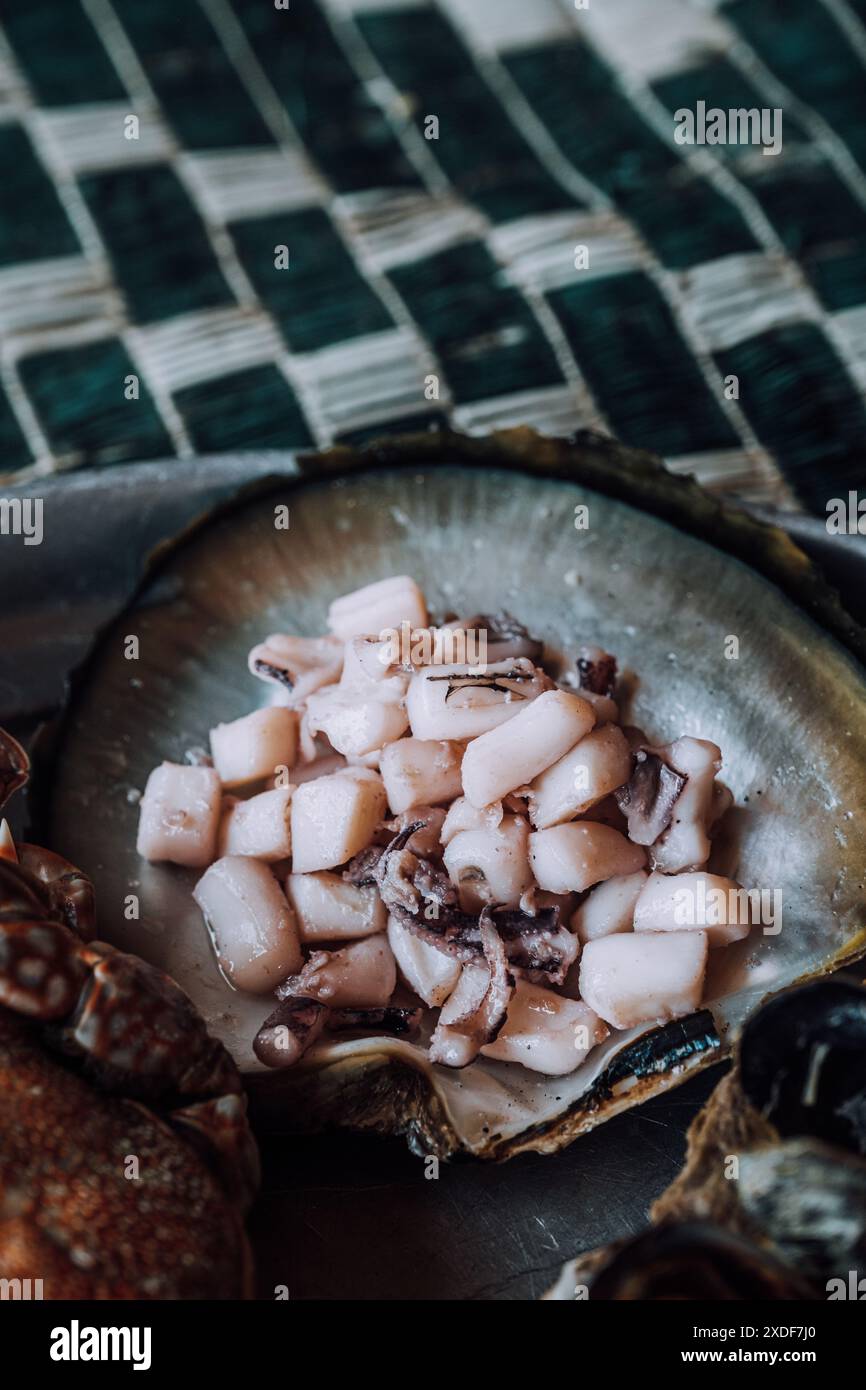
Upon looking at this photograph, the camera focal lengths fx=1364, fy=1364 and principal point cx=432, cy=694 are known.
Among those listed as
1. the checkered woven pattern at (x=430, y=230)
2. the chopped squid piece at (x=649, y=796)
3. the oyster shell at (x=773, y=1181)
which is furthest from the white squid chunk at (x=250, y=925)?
the checkered woven pattern at (x=430, y=230)

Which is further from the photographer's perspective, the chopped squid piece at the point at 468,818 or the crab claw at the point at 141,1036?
the chopped squid piece at the point at 468,818

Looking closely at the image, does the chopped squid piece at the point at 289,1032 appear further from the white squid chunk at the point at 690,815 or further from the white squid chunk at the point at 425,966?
the white squid chunk at the point at 690,815

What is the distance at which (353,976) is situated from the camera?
210cm

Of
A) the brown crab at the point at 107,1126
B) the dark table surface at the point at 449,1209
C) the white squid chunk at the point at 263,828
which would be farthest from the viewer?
the white squid chunk at the point at 263,828

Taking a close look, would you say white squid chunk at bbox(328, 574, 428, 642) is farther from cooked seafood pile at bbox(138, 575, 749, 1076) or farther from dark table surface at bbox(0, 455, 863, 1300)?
dark table surface at bbox(0, 455, 863, 1300)

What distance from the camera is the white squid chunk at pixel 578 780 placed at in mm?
2100

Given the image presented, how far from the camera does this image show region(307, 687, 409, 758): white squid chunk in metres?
2.22

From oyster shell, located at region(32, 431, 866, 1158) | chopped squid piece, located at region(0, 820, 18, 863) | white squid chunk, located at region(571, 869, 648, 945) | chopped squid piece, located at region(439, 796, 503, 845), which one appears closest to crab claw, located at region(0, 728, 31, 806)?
chopped squid piece, located at region(0, 820, 18, 863)

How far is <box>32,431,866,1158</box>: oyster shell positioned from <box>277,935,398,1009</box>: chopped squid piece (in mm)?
75

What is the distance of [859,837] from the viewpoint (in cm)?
205

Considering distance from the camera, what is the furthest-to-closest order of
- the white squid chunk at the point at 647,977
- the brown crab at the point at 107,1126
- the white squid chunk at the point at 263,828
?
the white squid chunk at the point at 263,828
the white squid chunk at the point at 647,977
the brown crab at the point at 107,1126

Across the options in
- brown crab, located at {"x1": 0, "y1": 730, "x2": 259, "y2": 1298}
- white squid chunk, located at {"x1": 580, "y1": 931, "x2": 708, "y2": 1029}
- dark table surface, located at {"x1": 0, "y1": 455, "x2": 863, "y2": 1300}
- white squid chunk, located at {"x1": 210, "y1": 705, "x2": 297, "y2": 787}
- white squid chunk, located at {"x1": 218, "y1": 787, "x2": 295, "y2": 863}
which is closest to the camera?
brown crab, located at {"x1": 0, "y1": 730, "x2": 259, "y2": 1298}

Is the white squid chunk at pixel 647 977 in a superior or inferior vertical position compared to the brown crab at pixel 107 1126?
superior

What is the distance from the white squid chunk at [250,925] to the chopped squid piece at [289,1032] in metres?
0.11
